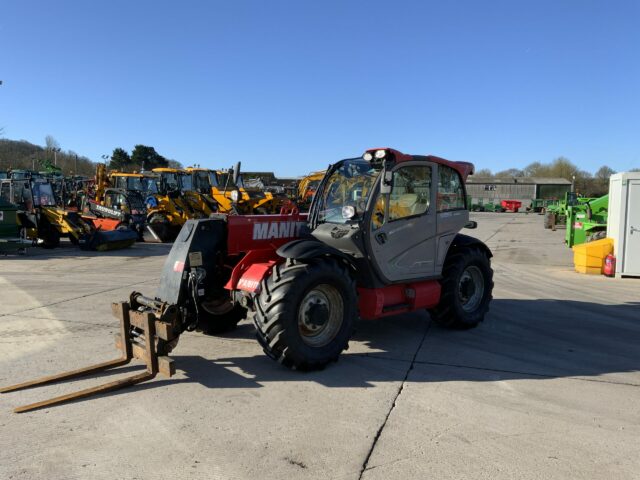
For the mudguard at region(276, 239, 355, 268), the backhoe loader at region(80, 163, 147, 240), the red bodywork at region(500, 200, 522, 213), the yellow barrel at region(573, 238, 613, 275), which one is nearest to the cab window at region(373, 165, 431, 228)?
the mudguard at region(276, 239, 355, 268)

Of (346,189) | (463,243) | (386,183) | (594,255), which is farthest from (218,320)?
(594,255)

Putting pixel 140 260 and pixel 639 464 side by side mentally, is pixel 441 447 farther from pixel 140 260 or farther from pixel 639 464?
pixel 140 260

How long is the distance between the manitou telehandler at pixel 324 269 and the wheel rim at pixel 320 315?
11 mm

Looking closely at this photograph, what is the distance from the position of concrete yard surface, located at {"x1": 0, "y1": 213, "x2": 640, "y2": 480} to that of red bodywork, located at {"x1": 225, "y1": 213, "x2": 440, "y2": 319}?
0.52 m

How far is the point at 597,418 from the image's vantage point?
13.3 ft

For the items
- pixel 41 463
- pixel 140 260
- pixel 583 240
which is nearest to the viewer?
pixel 41 463

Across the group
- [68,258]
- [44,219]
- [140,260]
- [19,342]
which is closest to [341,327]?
[19,342]

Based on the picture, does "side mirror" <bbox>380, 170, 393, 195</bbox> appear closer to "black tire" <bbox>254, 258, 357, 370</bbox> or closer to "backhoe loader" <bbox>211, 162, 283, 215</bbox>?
"black tire" <bbox>254, 258, 357, 370</bbox>

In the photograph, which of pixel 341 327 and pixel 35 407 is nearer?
pixel 35 407

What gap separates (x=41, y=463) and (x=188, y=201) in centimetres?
1739

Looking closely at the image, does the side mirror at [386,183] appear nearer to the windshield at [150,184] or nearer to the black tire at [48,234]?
the black tire at [48,234]

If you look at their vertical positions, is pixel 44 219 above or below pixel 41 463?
above

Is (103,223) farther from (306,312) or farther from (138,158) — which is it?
(138,158)

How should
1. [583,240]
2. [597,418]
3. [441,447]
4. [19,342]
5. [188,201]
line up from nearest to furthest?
[441,447]
[597,418]
[19,342]
[583,240]
[188,201]
